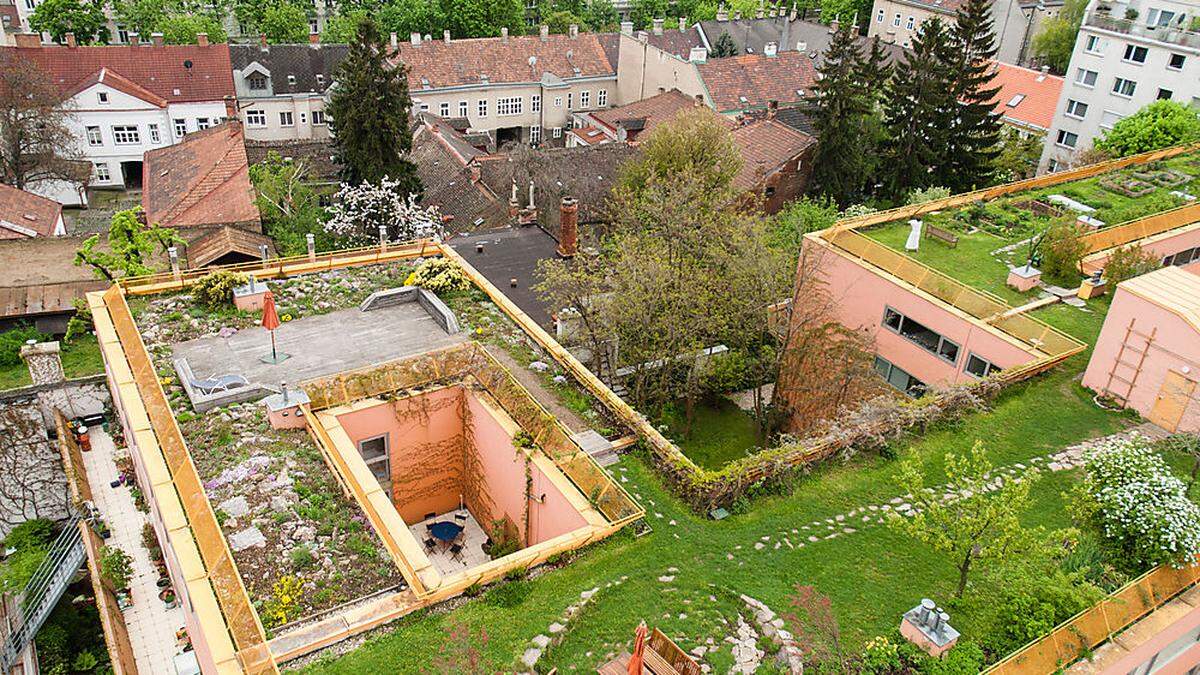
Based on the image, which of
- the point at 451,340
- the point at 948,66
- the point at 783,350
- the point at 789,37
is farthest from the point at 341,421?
the point at 789,37

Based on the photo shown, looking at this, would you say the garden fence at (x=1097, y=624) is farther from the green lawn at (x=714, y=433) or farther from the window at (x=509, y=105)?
the window at (x=509, y=105)

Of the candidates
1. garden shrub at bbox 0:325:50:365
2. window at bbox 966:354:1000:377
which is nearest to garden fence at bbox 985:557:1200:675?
window at bbox 966:354:1000:377

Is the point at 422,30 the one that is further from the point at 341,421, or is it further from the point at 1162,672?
the point at 1162,672

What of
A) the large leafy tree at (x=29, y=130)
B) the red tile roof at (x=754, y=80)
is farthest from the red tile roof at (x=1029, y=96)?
the large leafy tree at (x=29, y=130)

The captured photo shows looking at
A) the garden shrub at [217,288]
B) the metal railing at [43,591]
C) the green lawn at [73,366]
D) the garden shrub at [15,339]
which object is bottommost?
the metal railing at [43,591]

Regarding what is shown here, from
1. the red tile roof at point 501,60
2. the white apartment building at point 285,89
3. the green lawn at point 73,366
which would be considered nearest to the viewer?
the green lawn at point 73,366

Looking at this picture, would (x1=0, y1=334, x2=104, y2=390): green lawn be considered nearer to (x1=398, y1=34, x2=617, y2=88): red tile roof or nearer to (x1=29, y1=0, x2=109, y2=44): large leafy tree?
(x1=398, y1=34, x2=617, y2=88): red tile roof

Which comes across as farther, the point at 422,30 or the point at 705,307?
the point at 422,30

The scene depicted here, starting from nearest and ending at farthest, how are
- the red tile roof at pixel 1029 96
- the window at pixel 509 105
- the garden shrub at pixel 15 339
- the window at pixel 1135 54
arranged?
the garden shrub at pixel 15 339 → the window at pixel 1135 54 → the red tile roof at pixel 1029 96 → the window at pixel 509 105
